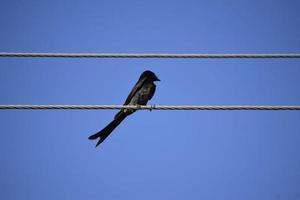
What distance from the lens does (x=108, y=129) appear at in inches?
251

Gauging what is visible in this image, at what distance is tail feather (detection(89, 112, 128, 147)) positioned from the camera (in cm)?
611

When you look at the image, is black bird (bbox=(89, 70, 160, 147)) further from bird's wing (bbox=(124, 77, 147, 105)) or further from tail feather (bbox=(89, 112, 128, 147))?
tail feather (bbox=(89, 112, 128, 147))

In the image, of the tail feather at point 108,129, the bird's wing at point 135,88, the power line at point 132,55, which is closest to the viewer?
the power line at point 132,55

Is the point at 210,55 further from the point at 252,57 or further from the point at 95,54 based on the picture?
the point at 95,54

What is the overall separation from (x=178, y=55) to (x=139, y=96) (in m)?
2.71

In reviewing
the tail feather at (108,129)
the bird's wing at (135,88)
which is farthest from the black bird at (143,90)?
the tail feather at (108,129)

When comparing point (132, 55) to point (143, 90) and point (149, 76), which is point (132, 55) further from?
point (149, 76)

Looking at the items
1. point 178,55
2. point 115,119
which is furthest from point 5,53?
point 115,119

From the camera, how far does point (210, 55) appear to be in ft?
16.4

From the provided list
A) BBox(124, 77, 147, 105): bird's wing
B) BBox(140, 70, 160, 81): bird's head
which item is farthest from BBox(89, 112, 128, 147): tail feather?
BBox(140, 70, 160, 81): bird's head

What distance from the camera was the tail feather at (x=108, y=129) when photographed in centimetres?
611

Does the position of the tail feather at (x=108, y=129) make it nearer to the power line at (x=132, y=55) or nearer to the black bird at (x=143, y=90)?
the black bird at (x=143, y=90)

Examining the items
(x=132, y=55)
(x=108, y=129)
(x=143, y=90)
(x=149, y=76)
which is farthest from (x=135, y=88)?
(x=132, y=55)

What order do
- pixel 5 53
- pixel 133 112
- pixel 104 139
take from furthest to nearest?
1. pixel 133 112
2. pixel 104 139
3. pixel 5 53
